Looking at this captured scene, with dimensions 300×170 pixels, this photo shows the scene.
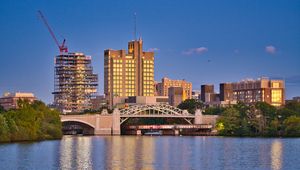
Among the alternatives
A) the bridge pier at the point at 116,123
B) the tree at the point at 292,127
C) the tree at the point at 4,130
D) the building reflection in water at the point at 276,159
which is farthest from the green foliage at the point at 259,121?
the tree at the point at 4,130

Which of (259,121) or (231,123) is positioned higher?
(259,121)

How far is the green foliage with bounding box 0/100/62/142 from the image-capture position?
378 ft

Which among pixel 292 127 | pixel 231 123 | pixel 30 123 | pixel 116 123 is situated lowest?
pixel 116 123

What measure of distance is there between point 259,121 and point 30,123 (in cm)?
6157

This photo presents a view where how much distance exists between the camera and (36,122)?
127250mm

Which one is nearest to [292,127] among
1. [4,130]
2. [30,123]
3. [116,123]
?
[30,123]

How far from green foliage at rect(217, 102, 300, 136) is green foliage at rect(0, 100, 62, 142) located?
149ft

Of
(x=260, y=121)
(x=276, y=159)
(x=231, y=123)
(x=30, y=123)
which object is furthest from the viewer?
(x=231, y=123)

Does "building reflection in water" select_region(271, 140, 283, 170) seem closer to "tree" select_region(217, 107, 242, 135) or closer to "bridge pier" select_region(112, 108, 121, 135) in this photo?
"tree" select_region(217, 107, 242, 135)

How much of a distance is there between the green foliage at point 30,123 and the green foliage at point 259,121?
4553cm

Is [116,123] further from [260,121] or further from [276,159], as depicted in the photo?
[276,159]

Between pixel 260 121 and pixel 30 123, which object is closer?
pixel 30 123

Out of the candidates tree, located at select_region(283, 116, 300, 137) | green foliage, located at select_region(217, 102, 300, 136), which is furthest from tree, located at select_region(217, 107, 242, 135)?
tree, located at select_region(283, 116, 300, 137)

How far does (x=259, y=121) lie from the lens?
164750 millimetres
